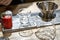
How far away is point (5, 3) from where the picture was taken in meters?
1.27

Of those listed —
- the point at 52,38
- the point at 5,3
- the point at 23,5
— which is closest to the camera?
the point at 52,38

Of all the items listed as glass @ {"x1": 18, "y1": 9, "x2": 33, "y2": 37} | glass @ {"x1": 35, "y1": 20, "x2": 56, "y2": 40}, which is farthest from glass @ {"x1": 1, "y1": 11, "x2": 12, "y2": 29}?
glass @ {"x1": 35, "y1": 20, "x2": 56, "y2": 40}

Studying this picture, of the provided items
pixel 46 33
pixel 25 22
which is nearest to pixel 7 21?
pixel 25 22

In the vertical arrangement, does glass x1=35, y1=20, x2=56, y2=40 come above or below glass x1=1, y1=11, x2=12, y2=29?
below

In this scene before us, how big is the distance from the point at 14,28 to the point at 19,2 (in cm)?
41

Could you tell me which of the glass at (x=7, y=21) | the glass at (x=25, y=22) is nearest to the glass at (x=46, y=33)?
the glass at (x=25, y=22)

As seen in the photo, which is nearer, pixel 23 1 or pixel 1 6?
pixel 1 6

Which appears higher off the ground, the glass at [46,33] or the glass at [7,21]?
the glass at [7,21]

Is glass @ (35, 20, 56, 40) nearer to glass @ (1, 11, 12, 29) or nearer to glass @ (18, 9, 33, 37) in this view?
glass @ (18, 9, 33, 37)

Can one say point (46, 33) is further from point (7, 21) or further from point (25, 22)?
point (7, 21)

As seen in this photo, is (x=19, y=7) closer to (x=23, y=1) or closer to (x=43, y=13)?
(x=23, y=1)

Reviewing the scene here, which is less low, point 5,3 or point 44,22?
point 5,3

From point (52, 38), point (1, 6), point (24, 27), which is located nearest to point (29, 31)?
point (24, 27)

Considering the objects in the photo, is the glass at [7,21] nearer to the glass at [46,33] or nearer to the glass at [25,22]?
the glass at [25,22]
